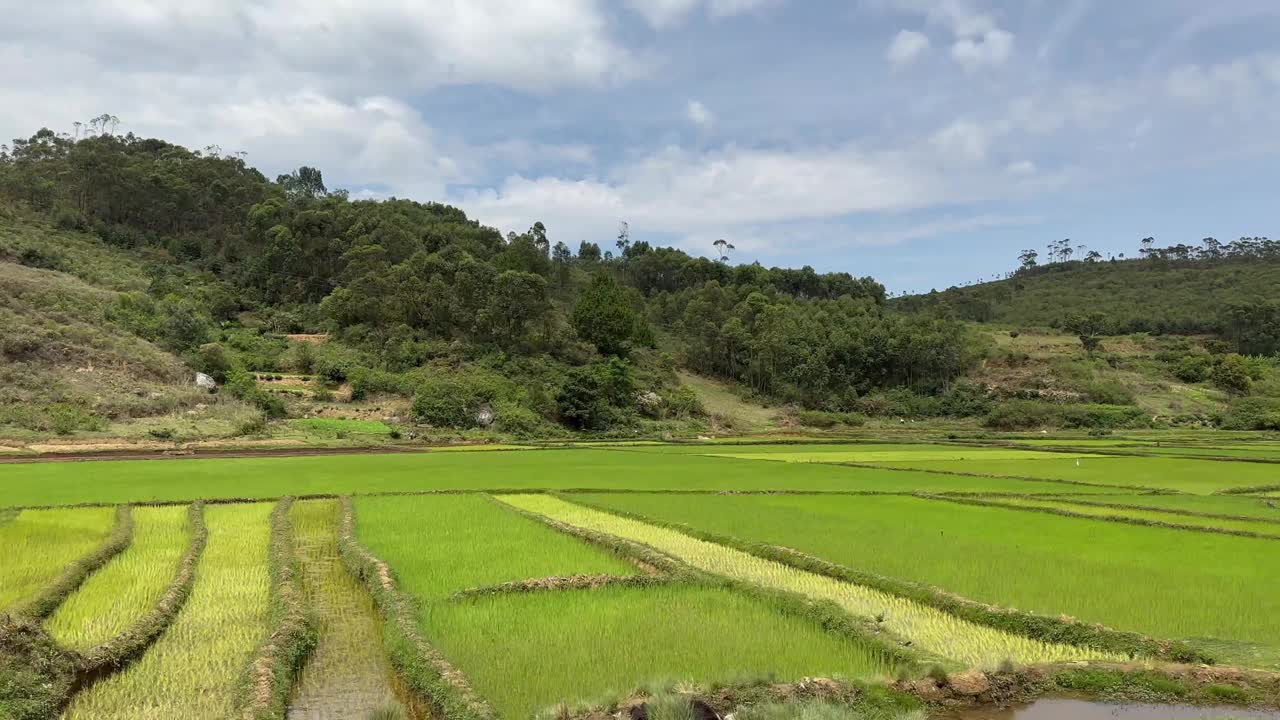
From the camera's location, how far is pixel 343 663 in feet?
26.2

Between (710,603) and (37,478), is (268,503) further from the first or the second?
(710,603)

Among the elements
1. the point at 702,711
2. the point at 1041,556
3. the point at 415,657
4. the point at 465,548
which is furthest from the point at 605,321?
the point at 702,711

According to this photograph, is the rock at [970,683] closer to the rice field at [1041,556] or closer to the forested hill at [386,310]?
Result: the rice field at [1041,556]

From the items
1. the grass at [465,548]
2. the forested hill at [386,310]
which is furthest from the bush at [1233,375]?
the grass at [465,548]

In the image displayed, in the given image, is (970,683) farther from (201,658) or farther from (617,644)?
(201,658)

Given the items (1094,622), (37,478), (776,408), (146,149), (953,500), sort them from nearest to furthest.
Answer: (1094,622) < (953,500) < (37,478) < (776,408) < (146,149)

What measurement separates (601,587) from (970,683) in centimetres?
517

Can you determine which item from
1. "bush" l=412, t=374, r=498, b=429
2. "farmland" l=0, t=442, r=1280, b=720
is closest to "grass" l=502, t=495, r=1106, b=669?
"farmland" l=0, t=442, r=1280, b=720

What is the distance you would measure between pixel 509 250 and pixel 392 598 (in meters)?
60.3

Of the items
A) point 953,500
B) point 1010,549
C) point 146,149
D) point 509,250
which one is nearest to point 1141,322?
point 509,250

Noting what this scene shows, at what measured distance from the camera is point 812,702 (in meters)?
6.20

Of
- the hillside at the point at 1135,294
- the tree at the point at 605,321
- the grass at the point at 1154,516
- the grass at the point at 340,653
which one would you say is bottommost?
the grass at the point at 1154,516

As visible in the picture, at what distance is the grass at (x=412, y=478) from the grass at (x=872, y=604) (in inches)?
334

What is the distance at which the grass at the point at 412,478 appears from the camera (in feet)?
68.5
